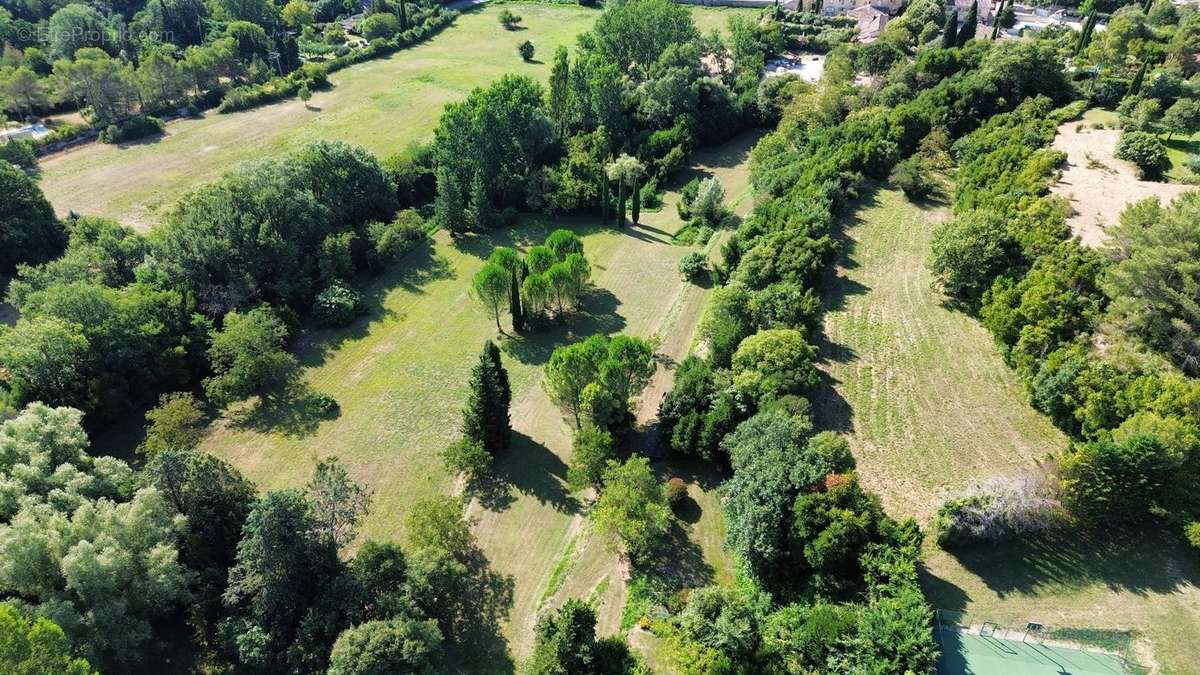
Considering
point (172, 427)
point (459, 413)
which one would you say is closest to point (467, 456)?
point (459, 413)

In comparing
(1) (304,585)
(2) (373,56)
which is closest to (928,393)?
(1) (304,585)

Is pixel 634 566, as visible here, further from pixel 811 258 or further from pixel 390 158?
pixel 390 158

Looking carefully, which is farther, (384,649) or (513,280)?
(513,280)

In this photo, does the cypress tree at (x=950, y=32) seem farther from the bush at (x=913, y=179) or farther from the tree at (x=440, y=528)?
the tree at (x=440, y=528)

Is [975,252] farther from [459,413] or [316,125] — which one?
[316,125]

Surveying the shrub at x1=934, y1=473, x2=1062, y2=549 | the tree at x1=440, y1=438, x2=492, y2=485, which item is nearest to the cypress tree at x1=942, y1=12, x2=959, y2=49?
the shrub at x1=934, y1=473, x2=1062, y2=549

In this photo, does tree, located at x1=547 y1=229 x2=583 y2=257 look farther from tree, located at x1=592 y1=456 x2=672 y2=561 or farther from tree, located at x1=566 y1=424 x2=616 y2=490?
tree, located at x1=592 y1=456 x2=672 y2=561
